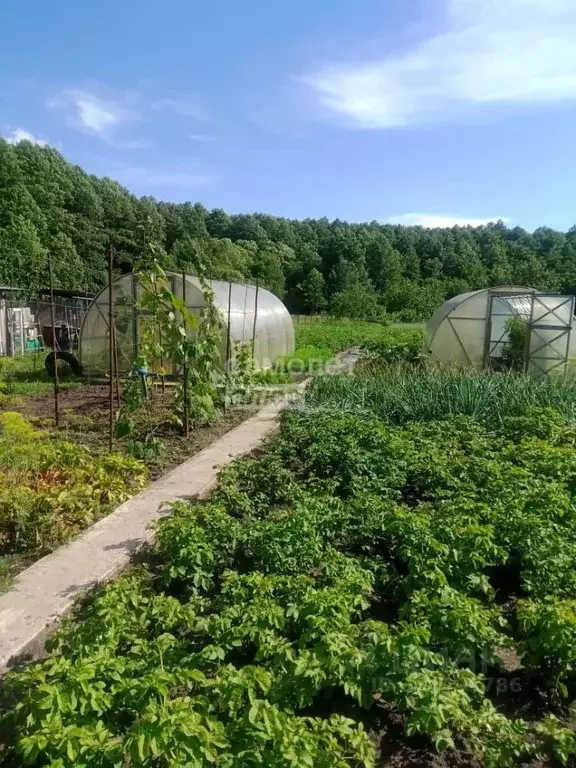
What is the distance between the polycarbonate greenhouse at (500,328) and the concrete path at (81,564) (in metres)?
9.33

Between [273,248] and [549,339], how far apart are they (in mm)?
50174

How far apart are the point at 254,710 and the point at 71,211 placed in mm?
51319

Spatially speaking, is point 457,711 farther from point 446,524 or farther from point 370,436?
point 370,436

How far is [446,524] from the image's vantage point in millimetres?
3982

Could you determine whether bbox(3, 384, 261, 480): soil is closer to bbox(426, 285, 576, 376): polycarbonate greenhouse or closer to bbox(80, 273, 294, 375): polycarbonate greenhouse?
bbox(80, 273, 294, 375): polycarbonate greenhouse

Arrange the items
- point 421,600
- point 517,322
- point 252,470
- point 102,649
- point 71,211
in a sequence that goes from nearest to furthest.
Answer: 1. point 102,649
2. point 421,600
3. point 252,470
4. point 517,322
5. point 71,211

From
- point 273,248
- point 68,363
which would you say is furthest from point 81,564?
point 273,248

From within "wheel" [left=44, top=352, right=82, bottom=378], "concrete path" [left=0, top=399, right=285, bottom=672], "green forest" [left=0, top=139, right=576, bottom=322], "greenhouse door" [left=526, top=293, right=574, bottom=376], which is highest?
"green forest" [left=0, top=139, right=576, bottom=322]

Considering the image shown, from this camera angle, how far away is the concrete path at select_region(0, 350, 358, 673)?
11.6 ft

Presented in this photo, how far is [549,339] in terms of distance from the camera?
1335 cm

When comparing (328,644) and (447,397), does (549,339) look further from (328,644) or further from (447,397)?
(328,644)

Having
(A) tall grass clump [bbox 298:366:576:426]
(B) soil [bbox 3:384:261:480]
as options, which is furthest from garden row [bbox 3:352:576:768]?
(A) tall grass clump [bbox 298:366:576:426]

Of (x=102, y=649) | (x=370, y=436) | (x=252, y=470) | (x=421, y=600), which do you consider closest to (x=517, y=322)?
(x=370, y=436)

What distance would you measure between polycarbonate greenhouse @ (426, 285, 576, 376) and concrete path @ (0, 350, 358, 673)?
9331 millimetres
